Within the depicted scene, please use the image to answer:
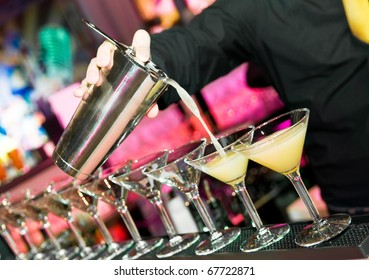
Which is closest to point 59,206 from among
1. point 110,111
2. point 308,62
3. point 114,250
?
point 114,250

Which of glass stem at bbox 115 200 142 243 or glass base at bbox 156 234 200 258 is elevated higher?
glass stem at bbox 115 200 142 243

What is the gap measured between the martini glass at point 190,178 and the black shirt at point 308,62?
48 cm

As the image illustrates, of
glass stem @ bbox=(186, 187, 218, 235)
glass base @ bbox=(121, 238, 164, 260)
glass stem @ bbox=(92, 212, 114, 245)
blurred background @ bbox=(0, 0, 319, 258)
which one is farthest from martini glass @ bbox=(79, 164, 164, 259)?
blurred background @ bbox=(0, 0, 319, 258)

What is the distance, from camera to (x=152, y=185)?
6.06 feet

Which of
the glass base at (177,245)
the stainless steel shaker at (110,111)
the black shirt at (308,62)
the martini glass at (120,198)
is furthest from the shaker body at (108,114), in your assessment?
the black shirt at (308,62)

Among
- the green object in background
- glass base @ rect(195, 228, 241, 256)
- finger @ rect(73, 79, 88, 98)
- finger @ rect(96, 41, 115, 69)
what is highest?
the green object in background

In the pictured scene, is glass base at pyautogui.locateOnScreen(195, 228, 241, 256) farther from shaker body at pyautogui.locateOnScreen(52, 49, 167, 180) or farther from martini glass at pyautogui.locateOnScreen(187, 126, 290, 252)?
shaker body at pyautogui.locateOnScreen(52, 49, 167, 180)

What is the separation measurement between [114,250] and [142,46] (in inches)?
34.8

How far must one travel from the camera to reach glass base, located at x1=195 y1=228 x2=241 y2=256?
5.43 ft

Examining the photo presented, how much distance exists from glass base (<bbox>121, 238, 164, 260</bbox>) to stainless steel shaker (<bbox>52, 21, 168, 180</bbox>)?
404mm

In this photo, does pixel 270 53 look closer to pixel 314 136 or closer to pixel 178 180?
pixel 314 136

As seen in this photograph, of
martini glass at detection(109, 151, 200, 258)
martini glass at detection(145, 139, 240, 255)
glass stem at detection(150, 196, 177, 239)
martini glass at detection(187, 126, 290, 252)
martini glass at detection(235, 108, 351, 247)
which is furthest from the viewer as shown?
glass stem at detection(150, 196, 177, 239)

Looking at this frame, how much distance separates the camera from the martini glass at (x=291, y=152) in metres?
1.39

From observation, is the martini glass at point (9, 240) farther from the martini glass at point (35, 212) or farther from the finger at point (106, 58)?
the finger at point (106, 58)
